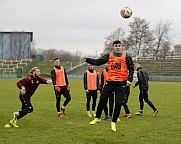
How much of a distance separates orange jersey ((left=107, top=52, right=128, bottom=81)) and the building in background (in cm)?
8825

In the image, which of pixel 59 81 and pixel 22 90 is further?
pixel 59 81

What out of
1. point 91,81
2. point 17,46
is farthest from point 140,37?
point 91,81

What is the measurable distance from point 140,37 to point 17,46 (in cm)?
3778

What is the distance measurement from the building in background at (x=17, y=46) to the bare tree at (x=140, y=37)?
32170 millimetres

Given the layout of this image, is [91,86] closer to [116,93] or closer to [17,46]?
[116,93]

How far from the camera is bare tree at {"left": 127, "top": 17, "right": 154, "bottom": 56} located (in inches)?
3083

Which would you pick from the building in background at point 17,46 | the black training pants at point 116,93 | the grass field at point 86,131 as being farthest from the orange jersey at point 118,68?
the building in background at point 17,46

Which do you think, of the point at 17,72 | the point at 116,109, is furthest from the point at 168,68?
Result: the point at 116,109

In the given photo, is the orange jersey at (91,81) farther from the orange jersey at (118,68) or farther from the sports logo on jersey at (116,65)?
the sports logo on jersey at (116,65)

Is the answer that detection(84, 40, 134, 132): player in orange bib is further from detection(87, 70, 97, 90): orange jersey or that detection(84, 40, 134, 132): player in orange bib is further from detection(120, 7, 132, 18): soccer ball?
detection(87, 70, 97, 90): orange jersey

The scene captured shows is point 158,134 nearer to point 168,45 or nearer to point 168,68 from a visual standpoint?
point 168,68

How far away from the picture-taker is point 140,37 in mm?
78375

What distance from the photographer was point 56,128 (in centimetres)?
938

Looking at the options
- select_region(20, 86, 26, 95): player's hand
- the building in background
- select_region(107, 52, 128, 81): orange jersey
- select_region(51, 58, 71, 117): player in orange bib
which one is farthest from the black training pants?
the building in background
